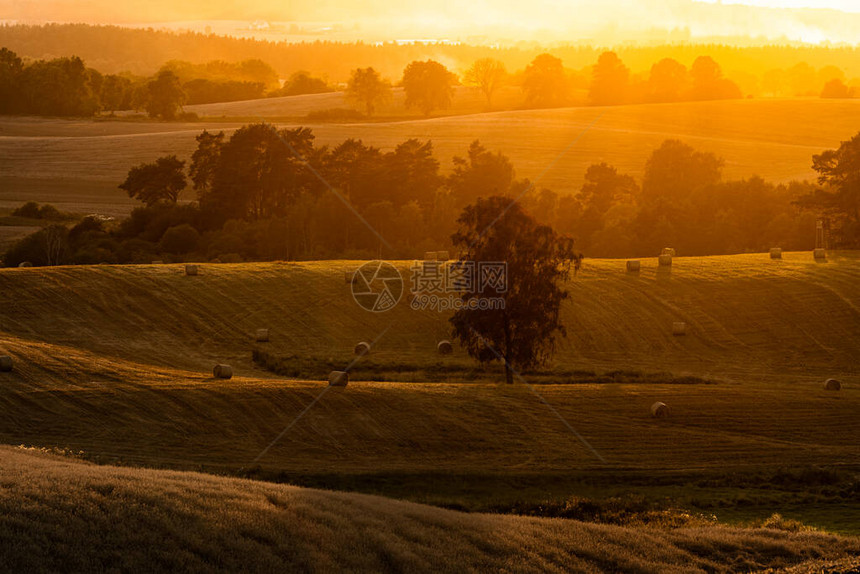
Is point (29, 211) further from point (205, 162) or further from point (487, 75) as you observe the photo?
point (487, 75)

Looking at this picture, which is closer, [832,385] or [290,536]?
[290,536]

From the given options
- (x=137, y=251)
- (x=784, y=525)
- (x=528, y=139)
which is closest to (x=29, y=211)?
(x=137, y=251)

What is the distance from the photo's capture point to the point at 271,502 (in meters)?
20.4

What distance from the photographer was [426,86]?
169m

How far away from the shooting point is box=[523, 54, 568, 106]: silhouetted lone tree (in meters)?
176

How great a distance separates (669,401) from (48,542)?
1053 inches

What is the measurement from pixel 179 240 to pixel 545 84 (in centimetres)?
10762

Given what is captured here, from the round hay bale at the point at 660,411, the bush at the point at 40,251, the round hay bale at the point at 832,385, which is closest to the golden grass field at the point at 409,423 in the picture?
the round hay bale at the point at 660,411

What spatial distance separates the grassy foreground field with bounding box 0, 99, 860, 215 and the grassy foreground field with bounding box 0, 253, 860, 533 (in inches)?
2087

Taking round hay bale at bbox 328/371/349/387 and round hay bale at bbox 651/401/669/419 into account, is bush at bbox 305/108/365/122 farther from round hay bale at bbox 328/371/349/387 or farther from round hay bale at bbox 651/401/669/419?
round hay bale at bbox 651/401/669/419

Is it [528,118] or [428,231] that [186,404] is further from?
[528,118]

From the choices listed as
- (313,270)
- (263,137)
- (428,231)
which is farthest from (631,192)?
(313,270)

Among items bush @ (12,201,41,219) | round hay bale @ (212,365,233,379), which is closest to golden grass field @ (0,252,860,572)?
round hay bale @ (212,365,233,379)

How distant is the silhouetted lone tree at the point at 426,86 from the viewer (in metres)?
169
